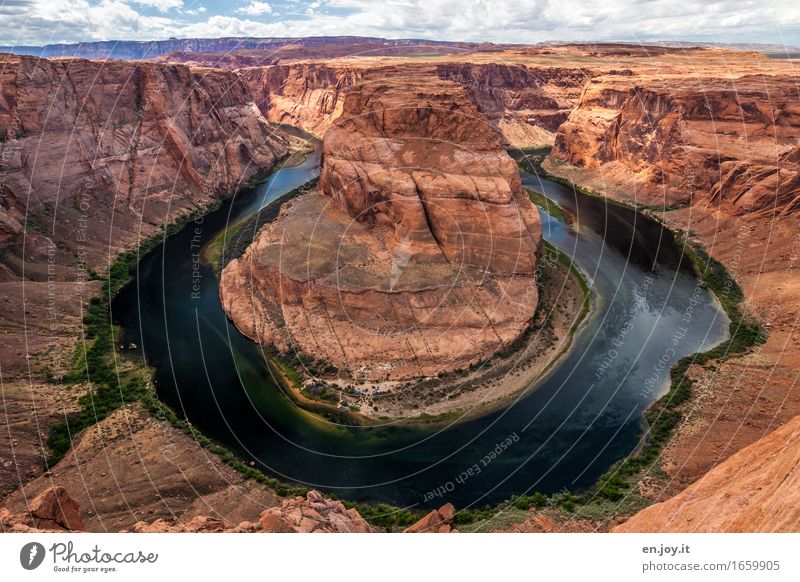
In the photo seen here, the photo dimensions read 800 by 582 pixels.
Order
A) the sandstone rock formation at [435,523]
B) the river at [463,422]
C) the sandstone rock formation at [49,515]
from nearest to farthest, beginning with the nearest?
the sandstone rock formation at [49,515] < the sandstone rock formation at [435,523] < the river at [463,422]

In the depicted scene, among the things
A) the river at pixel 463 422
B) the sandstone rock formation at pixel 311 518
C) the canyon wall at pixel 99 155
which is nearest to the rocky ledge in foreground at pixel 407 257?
the river at pixel 463 422

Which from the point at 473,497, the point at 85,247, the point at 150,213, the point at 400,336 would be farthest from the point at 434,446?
the point at 150,213

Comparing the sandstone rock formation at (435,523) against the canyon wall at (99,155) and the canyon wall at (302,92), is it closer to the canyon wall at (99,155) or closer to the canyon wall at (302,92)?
the canyon wall at (99,155)

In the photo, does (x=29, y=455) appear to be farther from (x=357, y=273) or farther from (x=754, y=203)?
(x=754, y=203)

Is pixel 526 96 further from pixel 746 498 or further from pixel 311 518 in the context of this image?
pixel 311 518

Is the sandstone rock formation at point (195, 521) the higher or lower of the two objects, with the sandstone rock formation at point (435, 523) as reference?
higher
